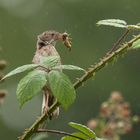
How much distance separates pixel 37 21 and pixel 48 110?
601 inches

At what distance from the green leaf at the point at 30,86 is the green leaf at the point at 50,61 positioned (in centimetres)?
6

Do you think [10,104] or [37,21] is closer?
[10,104]

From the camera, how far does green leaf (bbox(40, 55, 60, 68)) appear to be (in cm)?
223

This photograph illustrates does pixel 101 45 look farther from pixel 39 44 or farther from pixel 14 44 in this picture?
pixel 39 44

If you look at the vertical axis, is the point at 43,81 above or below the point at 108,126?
below

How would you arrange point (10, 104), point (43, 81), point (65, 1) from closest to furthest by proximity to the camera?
point (43, 81) → point (10, 104) → point (65, 1)

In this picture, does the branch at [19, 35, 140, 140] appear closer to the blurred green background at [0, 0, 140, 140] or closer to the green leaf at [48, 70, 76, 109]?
the green leaf at [48, 70, 76, 109]

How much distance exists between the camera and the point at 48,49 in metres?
2.43

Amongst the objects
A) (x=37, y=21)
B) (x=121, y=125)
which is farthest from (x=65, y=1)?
(x=121, y=125)

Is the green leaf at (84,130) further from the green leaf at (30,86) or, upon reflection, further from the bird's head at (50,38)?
the bird's head at (50,38)

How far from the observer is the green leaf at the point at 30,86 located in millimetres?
2107

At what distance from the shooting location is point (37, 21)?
17.4 meters

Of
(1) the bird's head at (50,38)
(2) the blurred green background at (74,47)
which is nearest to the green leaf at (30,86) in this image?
(1) the bird's head at (50,38)

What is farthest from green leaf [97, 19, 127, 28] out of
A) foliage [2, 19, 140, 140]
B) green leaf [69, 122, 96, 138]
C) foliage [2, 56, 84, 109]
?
green leaf [69, 122, 96, 138]
